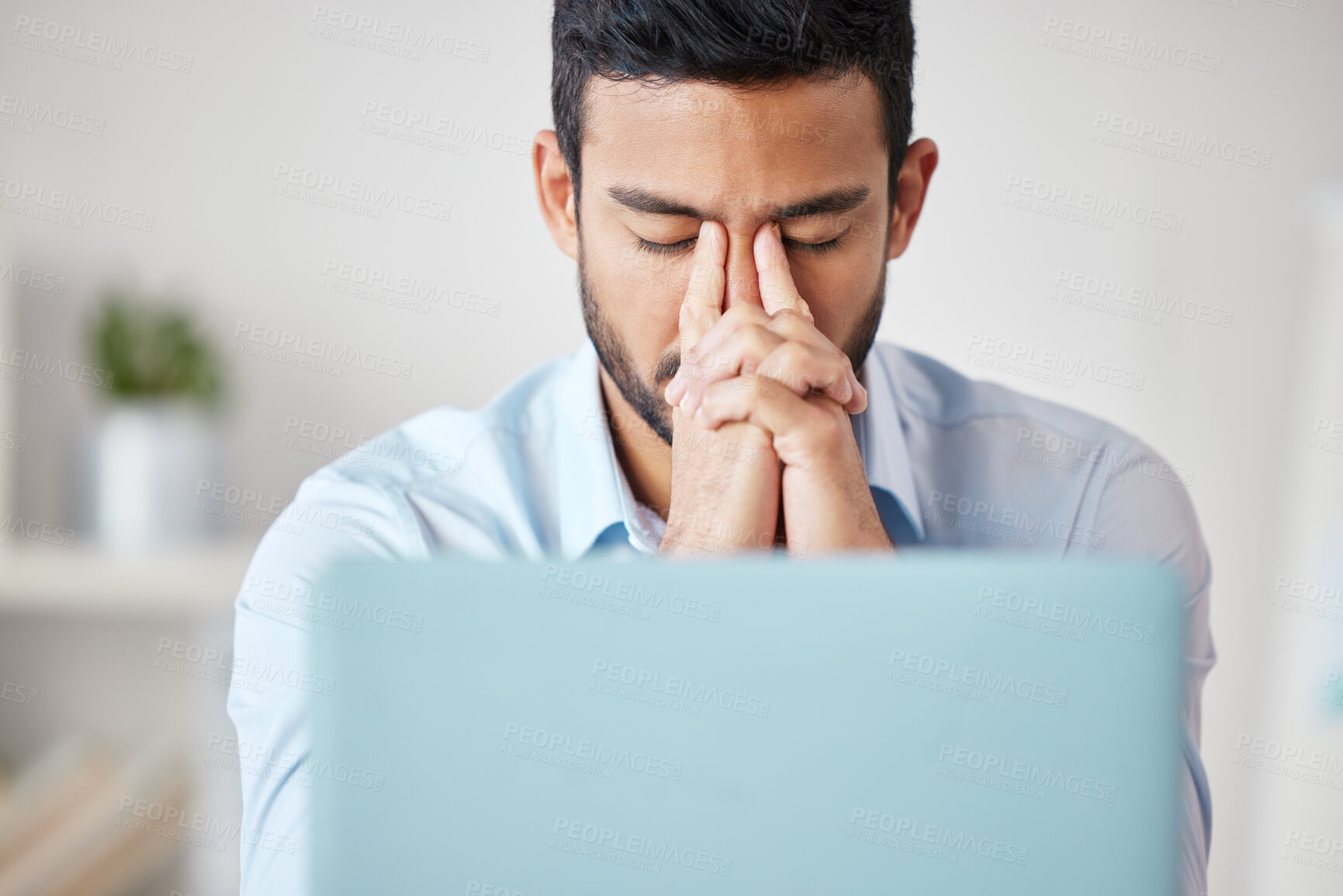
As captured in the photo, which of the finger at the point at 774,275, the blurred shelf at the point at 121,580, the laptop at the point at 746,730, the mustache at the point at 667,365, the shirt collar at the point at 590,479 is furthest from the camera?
the blurred shelf at the point at 121,580

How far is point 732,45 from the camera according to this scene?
3.59 ft

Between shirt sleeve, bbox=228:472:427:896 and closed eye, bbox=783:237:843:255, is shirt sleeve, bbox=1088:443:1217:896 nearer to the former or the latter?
closed eye, bbox=783:237:843:255

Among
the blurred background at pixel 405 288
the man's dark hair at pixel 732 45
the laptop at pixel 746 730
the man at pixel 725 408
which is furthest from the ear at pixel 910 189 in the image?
the laptop at pixel 746 730

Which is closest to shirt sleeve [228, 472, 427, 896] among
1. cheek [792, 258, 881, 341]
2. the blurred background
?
cheek [792, 258, 881, 341]

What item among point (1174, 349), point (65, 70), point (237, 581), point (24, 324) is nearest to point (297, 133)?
point (65, 70)

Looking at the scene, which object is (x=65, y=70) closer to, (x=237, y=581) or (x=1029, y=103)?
(x=237, y=581)

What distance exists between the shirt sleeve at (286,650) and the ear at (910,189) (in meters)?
0.73

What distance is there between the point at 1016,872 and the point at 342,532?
96cm

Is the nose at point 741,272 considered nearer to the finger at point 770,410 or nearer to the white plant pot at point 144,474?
the finger at point 770,410

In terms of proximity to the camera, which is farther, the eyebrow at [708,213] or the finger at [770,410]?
the eyebrow at [708,213]

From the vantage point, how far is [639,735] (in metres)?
0.48

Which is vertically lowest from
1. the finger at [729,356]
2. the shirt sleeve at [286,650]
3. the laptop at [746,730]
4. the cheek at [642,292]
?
the shirt sleeve at [286,650]

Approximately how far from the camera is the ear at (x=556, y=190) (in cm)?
135

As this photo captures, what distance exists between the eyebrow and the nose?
0.04 meters
